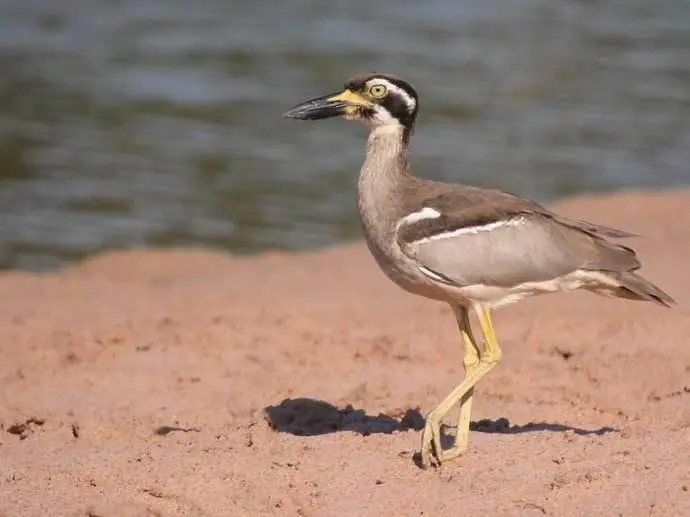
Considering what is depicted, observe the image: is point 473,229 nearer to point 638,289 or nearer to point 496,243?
point 496,243

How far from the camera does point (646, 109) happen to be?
1842 cm

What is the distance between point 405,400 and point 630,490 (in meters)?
2.39

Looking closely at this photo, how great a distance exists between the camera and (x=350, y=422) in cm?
789

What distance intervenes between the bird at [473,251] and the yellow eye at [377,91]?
0.13 ft

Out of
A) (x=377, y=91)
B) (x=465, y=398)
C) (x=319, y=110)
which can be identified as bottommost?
(x=465, y=398)

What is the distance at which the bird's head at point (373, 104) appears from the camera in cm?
759

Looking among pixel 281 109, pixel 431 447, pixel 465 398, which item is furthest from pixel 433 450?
pixel 281 109

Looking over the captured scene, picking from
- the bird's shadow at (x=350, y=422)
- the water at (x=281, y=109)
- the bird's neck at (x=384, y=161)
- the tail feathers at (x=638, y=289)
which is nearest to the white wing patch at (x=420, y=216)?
the bird's neck at (x=384, y=161)

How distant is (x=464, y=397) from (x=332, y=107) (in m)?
1.63

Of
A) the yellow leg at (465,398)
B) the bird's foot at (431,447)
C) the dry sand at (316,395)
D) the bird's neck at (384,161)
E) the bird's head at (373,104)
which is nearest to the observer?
the dry sand at (316,395)

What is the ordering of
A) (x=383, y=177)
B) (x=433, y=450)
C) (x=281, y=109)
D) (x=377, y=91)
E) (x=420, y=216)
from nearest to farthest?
1. (x=433, y=450)
2. (x=420, y=216)
3. (x=383, y=177)
4. (x=377, y=91)
5. (x=281, y=109)

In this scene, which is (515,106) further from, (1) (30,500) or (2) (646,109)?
(1) (30,500)

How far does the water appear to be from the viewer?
15195 millimetres

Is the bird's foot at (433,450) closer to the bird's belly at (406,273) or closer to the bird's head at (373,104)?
the bird's belly at (406,273)
